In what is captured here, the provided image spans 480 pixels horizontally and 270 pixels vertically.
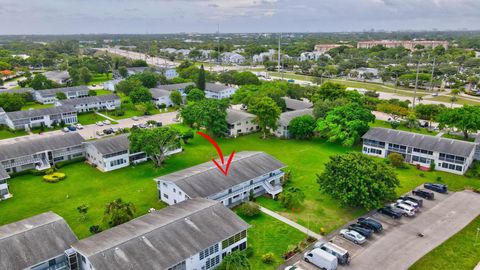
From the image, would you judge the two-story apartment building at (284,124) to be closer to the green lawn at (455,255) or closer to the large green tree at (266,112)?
the large green tree at (266,112)

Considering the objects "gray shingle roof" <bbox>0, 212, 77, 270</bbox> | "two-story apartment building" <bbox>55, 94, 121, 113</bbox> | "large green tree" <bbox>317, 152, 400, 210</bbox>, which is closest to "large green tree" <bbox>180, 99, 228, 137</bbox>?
"large green tree" <bbox>317, 152, 400, 210</bbox>

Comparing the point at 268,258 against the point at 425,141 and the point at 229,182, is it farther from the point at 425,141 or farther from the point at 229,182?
the point at 425,141

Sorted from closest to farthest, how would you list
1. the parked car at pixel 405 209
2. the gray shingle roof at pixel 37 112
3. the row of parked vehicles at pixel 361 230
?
the row of parked vehicles at pixel 361 230, the parked car at pixel 405 209, the gray shingle roof at pixel 37 112

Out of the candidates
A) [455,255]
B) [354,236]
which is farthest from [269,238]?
[455,255]

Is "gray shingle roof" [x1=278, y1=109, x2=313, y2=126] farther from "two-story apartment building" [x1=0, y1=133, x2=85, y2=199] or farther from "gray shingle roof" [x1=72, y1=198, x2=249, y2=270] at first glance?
"two-story apartment building" [x1=0, y1=133, x2=85, y2=199]

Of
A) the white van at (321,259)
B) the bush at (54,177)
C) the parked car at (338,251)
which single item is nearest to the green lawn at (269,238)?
the white van at (321,259)

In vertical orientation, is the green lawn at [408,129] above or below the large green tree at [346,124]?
below
